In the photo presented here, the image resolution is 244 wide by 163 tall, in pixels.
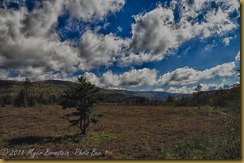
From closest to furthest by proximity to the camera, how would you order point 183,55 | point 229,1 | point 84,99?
1. point 229,1
2. point 183,55
3. point 84,99

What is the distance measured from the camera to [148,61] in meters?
12.8

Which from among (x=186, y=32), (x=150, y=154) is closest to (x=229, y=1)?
(x=186, y=32)

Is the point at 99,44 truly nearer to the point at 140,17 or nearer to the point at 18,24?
the point at 140,17

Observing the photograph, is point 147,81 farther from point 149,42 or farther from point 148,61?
point 149,42

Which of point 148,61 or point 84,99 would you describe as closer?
point 148,61

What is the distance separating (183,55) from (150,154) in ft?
14.5

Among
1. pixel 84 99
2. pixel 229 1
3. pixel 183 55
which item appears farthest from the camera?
pixel 84 99

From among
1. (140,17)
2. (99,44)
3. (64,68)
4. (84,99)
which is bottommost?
(84,99)

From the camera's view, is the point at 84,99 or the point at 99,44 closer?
the point at 99,44

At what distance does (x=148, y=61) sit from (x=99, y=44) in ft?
7.35

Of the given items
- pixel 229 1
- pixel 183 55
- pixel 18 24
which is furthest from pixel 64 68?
pixel 229 1

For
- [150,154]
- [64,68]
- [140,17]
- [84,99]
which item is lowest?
[150,154]

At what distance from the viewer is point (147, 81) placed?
13039 millimetres

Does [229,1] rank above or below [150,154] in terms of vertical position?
above
